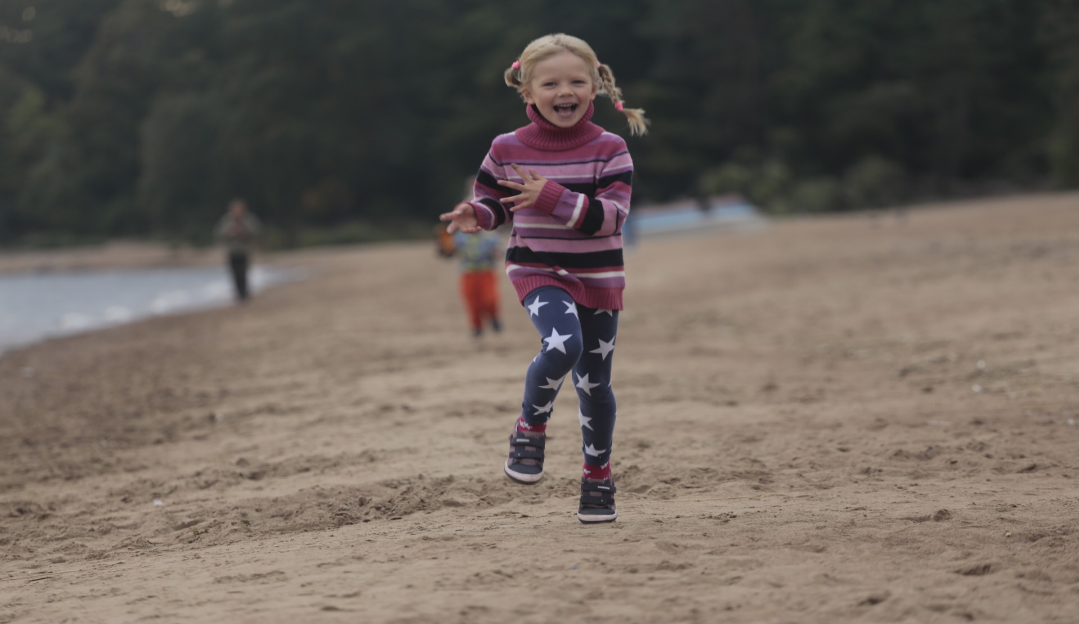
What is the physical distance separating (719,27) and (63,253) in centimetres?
3442

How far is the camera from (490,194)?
12.3ft

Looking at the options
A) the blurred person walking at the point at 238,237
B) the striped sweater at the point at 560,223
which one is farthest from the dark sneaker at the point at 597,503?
the blurred person walking at the point at 238,237

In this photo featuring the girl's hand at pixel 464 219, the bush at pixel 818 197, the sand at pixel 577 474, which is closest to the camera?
the sand at pixel 577 474

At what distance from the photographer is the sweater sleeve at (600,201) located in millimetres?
3465

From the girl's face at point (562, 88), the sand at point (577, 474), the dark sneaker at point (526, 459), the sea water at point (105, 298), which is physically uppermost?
the girl's face at point (562, 88)

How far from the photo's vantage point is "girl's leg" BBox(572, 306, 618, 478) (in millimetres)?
3686

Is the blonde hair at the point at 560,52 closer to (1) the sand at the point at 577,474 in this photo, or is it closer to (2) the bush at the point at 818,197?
(1) the sand at the point at 577,474

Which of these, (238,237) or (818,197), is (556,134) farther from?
(818,197)

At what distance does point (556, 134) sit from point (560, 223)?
0.34 metres

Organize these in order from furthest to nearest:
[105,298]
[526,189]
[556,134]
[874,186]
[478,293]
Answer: [874,186] → [105,298] → [478,293] → [556,134] → [526,189]

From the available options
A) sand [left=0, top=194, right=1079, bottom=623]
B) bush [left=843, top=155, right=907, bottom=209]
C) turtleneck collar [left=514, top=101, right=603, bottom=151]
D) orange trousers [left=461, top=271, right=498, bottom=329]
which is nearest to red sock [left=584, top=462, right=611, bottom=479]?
sand [left=0, top=194, right=1079, bottom=623]

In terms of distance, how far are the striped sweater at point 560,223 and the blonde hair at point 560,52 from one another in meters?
0.18

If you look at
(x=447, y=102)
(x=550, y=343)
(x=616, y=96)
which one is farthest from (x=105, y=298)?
(x=447, y=102)

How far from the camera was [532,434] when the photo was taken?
3.72m
